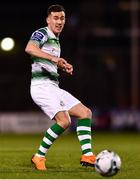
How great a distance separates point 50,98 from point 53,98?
45mm

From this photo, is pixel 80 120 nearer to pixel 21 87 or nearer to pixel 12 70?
pixel 21 87

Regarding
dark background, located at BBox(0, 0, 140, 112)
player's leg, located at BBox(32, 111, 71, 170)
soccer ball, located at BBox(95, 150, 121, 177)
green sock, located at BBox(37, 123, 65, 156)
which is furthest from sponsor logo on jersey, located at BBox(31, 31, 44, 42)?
dark background, located at BBox(0, 0, 140, 112)

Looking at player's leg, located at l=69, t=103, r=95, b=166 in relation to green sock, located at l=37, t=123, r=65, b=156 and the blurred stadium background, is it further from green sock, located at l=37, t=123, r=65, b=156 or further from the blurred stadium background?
the blurred stadium background

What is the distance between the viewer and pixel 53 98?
1192 centimetres

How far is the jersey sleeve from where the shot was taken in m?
11.7

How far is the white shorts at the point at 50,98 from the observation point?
39.0 ft

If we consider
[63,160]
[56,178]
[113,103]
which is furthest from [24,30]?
[56,178]

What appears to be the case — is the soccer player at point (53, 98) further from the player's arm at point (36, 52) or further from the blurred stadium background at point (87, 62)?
the blurred stadium background at point (87, 62)

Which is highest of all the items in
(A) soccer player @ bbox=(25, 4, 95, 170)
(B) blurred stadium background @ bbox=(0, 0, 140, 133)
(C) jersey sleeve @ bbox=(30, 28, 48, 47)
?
(C) jersey sleeve @ bbox=(30, 28, 48, 47)

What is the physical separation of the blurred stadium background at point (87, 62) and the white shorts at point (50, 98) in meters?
19.5

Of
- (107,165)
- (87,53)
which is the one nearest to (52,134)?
(107,165)

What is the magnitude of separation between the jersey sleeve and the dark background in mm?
22979

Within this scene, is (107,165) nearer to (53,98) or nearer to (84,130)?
(84,130)

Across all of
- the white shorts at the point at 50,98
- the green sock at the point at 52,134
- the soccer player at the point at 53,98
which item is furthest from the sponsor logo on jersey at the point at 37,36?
the green sock at the point at 52,134
